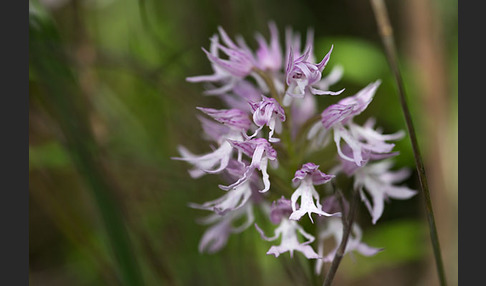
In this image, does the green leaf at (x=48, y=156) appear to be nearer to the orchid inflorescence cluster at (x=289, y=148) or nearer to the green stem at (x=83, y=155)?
the green stem at (x=83, y=155)

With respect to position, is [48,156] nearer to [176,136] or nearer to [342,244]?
[176,136]

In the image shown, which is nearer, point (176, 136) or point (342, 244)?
point (342, 244)

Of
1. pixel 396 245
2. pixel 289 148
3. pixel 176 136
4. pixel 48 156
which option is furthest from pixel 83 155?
pixel 396 245

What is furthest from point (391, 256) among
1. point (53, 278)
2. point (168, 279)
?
point (53, 278)

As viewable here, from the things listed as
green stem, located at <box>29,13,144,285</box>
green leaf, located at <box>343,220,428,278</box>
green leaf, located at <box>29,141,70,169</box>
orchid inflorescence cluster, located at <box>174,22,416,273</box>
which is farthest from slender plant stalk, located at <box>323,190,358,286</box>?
green leaf, located at <box>29,141,70,169</box>

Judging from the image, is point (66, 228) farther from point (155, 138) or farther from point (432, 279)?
point (432, 279)

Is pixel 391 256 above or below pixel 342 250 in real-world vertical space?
below
